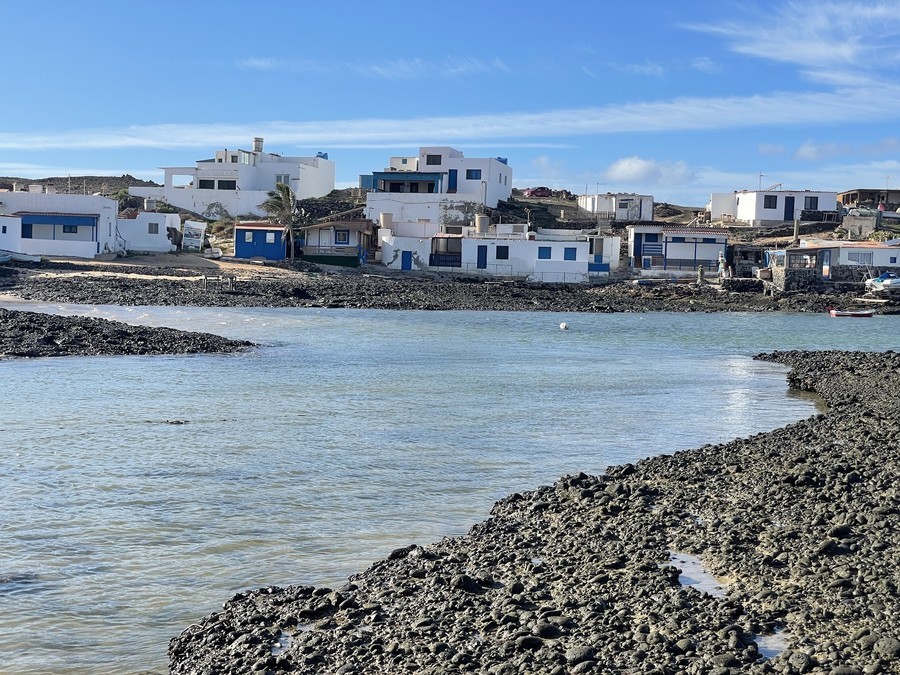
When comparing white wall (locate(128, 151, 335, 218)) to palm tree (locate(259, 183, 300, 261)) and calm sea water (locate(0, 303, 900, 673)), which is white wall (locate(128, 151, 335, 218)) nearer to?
palm tree (locate(259, 183, 300, 261))

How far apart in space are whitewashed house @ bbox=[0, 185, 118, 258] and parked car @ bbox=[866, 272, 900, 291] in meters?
48.0

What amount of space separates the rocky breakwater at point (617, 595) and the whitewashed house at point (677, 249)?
194 ft

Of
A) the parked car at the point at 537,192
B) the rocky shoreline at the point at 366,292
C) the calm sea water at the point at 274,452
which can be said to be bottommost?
the calm sea water at the point at 274,452

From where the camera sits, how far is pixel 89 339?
1198 inches

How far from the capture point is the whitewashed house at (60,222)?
6141 centimetres

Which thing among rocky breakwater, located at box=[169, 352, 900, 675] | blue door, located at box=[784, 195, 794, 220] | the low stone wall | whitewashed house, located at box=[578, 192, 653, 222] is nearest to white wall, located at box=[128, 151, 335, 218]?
whitewashed house, located at box=[578, 192, 653, 222]

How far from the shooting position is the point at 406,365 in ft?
98.4

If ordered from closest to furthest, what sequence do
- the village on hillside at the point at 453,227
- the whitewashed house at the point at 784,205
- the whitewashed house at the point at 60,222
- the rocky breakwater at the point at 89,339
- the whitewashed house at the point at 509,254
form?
the rocky breakwater at the point at 89,339, the whitewashed house at the point at 60,222, the village on hillside at the point at 453,227, the whitewashed house at the point at 509,254, the whitewashed house at the point at 784,205

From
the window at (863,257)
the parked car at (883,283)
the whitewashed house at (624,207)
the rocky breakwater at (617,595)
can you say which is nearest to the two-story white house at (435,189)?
the whitewashed house at (624,207)

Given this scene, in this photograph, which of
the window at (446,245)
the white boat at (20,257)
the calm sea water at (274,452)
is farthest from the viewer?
the window at (446,245)

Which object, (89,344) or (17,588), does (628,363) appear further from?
(17,588)

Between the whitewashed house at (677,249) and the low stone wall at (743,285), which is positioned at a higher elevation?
the whitewashed house at (677,249)

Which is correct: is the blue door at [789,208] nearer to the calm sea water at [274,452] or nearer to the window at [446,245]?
the window at [446,245]

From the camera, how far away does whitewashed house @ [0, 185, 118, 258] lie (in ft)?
201
